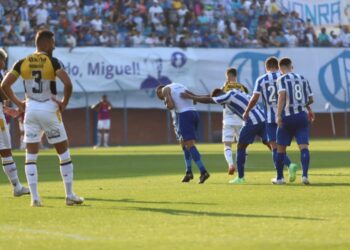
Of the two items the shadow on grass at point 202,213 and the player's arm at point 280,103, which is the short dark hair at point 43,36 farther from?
the player's arm at point 280,103

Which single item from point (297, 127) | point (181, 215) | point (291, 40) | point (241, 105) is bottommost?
point (181, 215)

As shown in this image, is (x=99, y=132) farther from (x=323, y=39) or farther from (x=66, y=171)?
(x=66, y=171)

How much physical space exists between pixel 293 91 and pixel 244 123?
1635 mm

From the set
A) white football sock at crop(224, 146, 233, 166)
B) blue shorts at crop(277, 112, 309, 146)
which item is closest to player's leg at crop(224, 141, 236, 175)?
white football sock at crop(224, 146, 233, 166)

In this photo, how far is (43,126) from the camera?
14328 mm

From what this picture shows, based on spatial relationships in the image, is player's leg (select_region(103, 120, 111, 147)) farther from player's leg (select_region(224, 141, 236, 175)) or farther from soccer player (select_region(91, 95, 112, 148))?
player's leg (select_region(224, 141, 236, 175))

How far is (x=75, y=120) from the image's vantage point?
150 ft

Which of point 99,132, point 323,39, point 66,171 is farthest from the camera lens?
point 323,39

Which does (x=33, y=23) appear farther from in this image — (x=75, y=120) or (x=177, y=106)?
(x=177, y=106)

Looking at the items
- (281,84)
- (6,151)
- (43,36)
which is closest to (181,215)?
(43,36)

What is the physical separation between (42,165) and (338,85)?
25.1 meters

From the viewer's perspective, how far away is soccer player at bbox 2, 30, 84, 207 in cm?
1419

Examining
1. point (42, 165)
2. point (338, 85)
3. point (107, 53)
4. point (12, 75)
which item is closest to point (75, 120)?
point (107, 53)

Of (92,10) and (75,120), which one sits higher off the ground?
(92,10)
